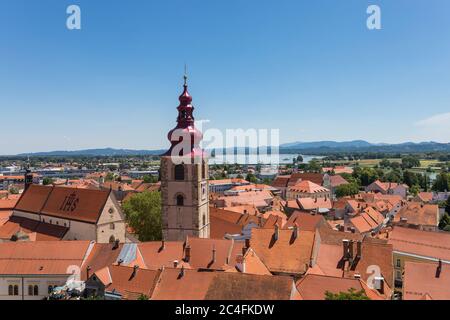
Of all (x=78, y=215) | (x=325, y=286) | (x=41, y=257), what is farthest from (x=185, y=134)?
(x=325, y=286)

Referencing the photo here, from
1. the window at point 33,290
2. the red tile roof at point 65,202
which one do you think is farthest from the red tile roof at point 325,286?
the red tile roof at point 65,202

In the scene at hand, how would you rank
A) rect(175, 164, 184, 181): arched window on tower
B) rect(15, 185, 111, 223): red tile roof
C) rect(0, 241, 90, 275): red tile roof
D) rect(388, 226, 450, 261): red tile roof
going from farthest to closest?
rect(15, 185, 111, 223): red tile roof
rect(388, 226, 450, 261): red tile roof
rect(175, 164, 184, 181): arched window on tower
rect(0, 241, 90, 275): red tile roof

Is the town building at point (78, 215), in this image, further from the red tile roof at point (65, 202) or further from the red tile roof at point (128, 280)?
the red tile roof at point (128, 280)

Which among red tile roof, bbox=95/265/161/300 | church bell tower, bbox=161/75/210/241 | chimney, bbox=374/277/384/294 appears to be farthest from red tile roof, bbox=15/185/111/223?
chimney, bbox=374/277/384/294

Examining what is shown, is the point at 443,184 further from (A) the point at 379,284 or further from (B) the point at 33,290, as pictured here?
(B) the point at 33,290

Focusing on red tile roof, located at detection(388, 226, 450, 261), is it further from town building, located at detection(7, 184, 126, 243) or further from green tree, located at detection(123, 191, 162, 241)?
town building, located at detection(7, 184, 126, 243)

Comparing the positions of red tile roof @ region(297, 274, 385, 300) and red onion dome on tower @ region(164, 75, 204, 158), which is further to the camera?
red onion dome on tower @ region(164, 75, 204, 158)

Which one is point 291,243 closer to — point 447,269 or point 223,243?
point 223,243

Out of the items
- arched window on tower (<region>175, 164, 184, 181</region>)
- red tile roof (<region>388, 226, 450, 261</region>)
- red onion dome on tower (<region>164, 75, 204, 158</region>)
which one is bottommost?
red tile roof (<region>388, 226, 450, 261</region>)
